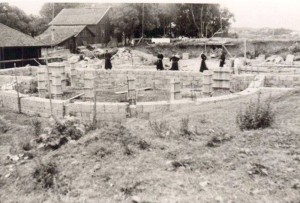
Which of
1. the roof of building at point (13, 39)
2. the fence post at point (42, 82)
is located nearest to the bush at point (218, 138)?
the fence post at point (42, 82)

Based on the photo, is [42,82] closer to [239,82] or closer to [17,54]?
[239,82]

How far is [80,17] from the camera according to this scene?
44500 mm

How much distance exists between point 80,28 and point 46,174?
3629 cm

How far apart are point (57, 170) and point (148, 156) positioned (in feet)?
4.72

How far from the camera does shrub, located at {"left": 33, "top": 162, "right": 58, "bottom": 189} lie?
5.02 m

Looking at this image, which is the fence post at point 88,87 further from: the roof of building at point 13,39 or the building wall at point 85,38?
the building wall at point 85,38

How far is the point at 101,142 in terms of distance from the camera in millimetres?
6238

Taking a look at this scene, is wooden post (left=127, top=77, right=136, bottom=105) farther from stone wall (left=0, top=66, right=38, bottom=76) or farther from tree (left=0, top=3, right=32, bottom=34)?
tree (left=0, top=3, right=32, bottom=34)

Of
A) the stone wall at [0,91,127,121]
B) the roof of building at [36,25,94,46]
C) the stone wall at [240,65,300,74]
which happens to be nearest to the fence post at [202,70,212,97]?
the stone wall at [0,91,127,121]

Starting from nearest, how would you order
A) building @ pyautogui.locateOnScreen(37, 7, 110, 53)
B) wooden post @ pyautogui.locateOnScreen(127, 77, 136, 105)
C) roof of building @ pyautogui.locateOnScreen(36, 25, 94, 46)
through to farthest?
1. wooden post @ pyautogui.locateOnScreen(127, 77, 136, 105)
2. roof of building @ pyautogui.locateOnScreen(36, 25, 94, 46)
3. building @ pyautogui.locateOnScreen(37, 7, 110, 53)

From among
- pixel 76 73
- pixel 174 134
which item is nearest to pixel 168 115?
pixel 174 134

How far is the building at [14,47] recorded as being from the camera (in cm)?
2392

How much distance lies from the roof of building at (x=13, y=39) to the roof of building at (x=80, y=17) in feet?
59.1

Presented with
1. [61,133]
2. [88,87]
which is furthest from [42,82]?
[61,133]
